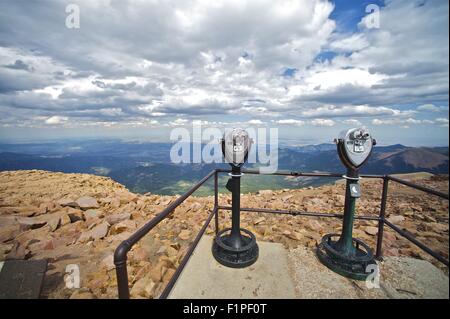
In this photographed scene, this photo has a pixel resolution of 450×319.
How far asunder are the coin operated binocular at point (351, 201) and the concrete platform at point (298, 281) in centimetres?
11

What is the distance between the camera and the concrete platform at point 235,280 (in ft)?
7.49

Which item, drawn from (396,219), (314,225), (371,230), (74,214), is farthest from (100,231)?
(396,219)

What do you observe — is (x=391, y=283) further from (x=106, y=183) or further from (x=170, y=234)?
(x=106, y=183)

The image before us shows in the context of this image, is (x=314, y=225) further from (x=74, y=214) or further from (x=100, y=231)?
(x=74, y=214)

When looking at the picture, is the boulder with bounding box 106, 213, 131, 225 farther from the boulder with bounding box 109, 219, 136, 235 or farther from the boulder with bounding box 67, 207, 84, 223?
the boulder with bounding box 67, 207, 84, 223

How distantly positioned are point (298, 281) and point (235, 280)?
71 cm

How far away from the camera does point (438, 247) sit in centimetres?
318

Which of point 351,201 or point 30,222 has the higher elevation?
point 351,201

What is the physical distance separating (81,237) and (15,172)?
7.90 metres

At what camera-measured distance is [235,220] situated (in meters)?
2.85

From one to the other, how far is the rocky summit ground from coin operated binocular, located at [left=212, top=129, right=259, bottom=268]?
68 cm

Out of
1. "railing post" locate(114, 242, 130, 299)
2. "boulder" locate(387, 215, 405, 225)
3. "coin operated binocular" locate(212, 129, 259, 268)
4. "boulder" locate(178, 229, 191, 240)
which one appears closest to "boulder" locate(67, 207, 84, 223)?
"boulder" locate(178, 229, 191, 240)

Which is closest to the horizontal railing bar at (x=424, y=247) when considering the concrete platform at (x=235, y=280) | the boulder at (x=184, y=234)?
the concrete platform at (x=235, y=280)
